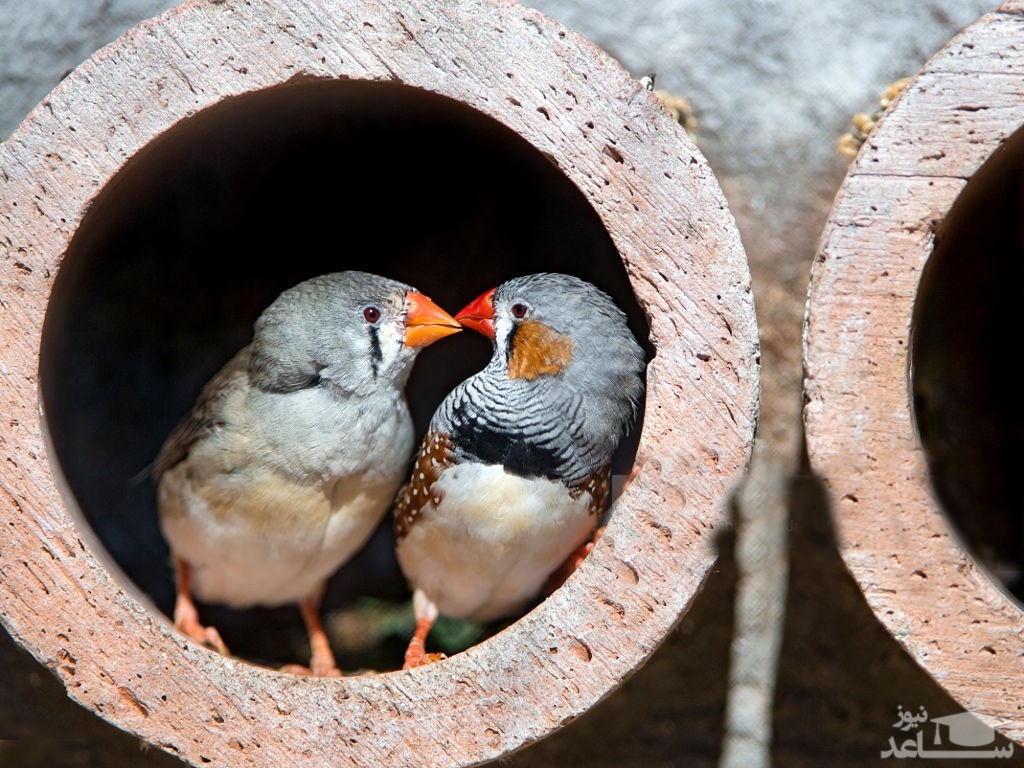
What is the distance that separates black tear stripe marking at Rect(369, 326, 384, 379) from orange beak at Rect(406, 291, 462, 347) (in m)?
0.07

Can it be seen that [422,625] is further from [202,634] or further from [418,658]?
[202,634]

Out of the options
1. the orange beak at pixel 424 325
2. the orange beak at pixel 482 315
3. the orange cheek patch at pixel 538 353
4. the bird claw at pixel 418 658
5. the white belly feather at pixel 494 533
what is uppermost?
the orange beak at pixel 482 315

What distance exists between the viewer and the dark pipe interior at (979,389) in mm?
2744

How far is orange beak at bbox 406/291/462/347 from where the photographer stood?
244 centimetres

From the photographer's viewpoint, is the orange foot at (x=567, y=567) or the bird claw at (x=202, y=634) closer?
the orange foot at (x=567, y=567)

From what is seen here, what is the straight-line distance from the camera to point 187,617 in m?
2.63

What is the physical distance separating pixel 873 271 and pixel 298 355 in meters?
1.28

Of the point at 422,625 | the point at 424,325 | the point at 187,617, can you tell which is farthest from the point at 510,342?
the point at 187,617

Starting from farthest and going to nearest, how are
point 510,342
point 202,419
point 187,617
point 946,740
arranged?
point 946,740 < point 187,617 < point 202,419 < point 510,342

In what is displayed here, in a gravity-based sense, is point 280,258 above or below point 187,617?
above

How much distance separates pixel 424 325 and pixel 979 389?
60.4 inches

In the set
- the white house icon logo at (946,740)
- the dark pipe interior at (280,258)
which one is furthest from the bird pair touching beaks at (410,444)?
the white house icon logo at (946,740)

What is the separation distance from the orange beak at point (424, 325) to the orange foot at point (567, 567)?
61 centimetres

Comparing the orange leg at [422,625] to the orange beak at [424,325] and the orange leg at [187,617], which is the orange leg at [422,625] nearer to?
the orange leg at [187,617]
